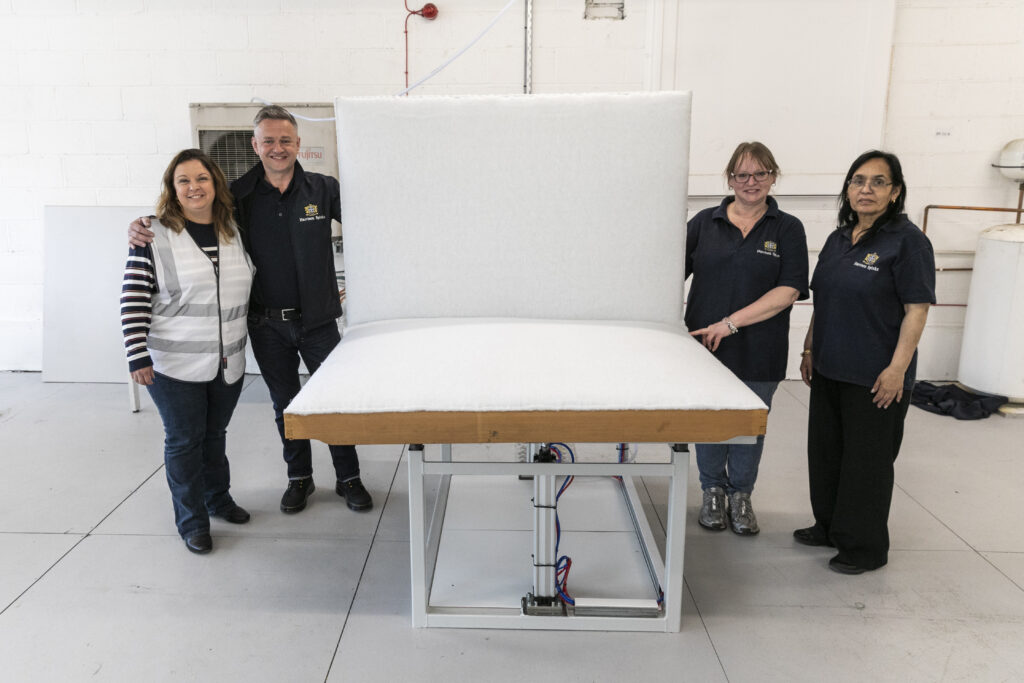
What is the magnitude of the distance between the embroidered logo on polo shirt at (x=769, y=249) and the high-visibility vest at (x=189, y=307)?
5.28 feet

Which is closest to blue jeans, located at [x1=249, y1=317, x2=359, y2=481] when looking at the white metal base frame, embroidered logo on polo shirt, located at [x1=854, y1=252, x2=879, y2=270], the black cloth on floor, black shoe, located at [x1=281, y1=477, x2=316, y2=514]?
black shoe, located at [x1=281, y1=477, x2=316, y2=514]

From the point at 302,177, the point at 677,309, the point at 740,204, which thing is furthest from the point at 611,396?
the point at 302,177

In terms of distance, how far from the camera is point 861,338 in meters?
2.12

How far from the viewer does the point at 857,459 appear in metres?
2.18

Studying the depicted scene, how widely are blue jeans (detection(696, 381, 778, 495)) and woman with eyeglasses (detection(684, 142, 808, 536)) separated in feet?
0.17

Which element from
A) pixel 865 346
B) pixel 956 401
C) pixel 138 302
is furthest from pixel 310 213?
pixel 956 401

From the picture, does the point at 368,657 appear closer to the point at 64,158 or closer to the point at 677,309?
the point at 677,309

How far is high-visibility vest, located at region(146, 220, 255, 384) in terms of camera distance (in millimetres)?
2166

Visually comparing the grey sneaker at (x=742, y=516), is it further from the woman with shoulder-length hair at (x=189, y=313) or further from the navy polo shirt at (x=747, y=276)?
the woman with shoulder-length hair at (x=189, y=313)

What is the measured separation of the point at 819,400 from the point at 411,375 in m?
1.33

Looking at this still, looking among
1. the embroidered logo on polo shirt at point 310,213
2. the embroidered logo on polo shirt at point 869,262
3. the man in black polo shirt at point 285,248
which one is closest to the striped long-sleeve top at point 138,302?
the man in black polo shirt at point 285,248

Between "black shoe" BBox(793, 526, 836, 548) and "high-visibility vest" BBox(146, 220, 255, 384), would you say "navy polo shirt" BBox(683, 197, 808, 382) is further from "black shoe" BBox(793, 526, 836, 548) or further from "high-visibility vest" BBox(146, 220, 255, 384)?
"high-visibility vest" BBox(146, 220, 255, 384)

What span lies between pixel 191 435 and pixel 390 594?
777 millimetres

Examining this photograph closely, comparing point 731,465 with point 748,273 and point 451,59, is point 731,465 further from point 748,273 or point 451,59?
point 451,59
